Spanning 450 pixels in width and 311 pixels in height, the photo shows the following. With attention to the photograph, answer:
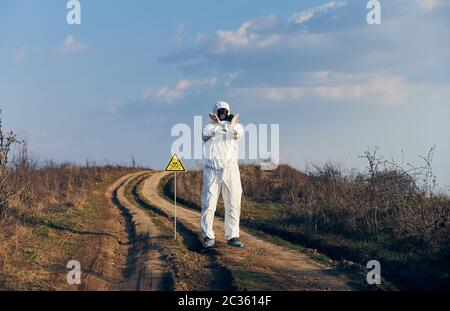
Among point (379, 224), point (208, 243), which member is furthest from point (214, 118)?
point (379, 224)

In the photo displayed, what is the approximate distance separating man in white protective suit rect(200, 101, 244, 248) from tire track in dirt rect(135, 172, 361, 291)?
923mm

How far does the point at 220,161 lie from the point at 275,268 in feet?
9.44

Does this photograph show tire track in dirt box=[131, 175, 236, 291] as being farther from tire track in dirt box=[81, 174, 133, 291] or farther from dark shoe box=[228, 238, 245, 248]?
tire track in dirt box=[81, 174, 133, 291]

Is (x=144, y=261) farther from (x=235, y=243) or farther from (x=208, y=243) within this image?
(x=235, y=243)

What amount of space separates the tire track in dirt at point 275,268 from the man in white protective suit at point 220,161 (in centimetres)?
92

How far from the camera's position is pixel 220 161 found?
13.2 m

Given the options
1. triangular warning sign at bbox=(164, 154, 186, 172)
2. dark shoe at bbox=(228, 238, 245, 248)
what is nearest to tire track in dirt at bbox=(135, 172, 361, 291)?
dark shoe at bbox=(228, 238, 245, 248)

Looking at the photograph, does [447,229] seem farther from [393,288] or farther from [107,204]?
[107,204]

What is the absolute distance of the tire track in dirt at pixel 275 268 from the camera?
994 centimetres

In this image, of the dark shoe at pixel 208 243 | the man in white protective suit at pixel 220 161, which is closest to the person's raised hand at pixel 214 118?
the man in white protective suit at pixel 220 161

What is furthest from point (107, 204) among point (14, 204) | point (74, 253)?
point (74, 253)

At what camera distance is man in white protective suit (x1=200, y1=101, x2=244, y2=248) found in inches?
513

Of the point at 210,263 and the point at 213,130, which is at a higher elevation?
the point at 213,130

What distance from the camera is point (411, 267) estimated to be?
11570 millimetres
